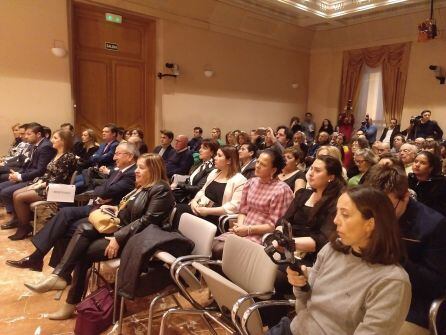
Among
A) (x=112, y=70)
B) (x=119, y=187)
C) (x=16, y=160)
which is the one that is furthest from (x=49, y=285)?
(x=112, y=70)

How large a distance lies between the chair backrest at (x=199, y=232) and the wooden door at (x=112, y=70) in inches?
208

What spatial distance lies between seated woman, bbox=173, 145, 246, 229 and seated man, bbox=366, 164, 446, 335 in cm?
155

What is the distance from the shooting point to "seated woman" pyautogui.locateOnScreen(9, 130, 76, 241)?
3.79 m

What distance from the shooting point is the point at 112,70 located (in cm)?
730

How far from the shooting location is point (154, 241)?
2.11m

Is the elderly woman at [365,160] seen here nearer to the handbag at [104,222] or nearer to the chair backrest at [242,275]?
the chair backrest at [242,275]

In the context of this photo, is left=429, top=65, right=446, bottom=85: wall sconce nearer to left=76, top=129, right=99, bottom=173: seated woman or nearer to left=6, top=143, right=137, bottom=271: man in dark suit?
left=76, top=129, right=99, bottom=173: seated woman

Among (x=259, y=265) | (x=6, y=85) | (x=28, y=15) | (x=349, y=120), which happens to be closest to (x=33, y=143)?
(x=6, y=85)

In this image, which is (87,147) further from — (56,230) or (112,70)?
(56,230)

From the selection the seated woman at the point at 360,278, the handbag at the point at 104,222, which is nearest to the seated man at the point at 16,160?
the handbag at the point at 104,222

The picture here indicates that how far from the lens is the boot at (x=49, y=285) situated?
2.36 meters

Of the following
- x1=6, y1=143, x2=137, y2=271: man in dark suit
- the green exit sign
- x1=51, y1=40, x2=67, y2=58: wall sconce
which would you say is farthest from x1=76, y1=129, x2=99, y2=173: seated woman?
the green exit sign

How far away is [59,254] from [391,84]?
8758 millimetres

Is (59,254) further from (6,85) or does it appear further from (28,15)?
(28,15)
